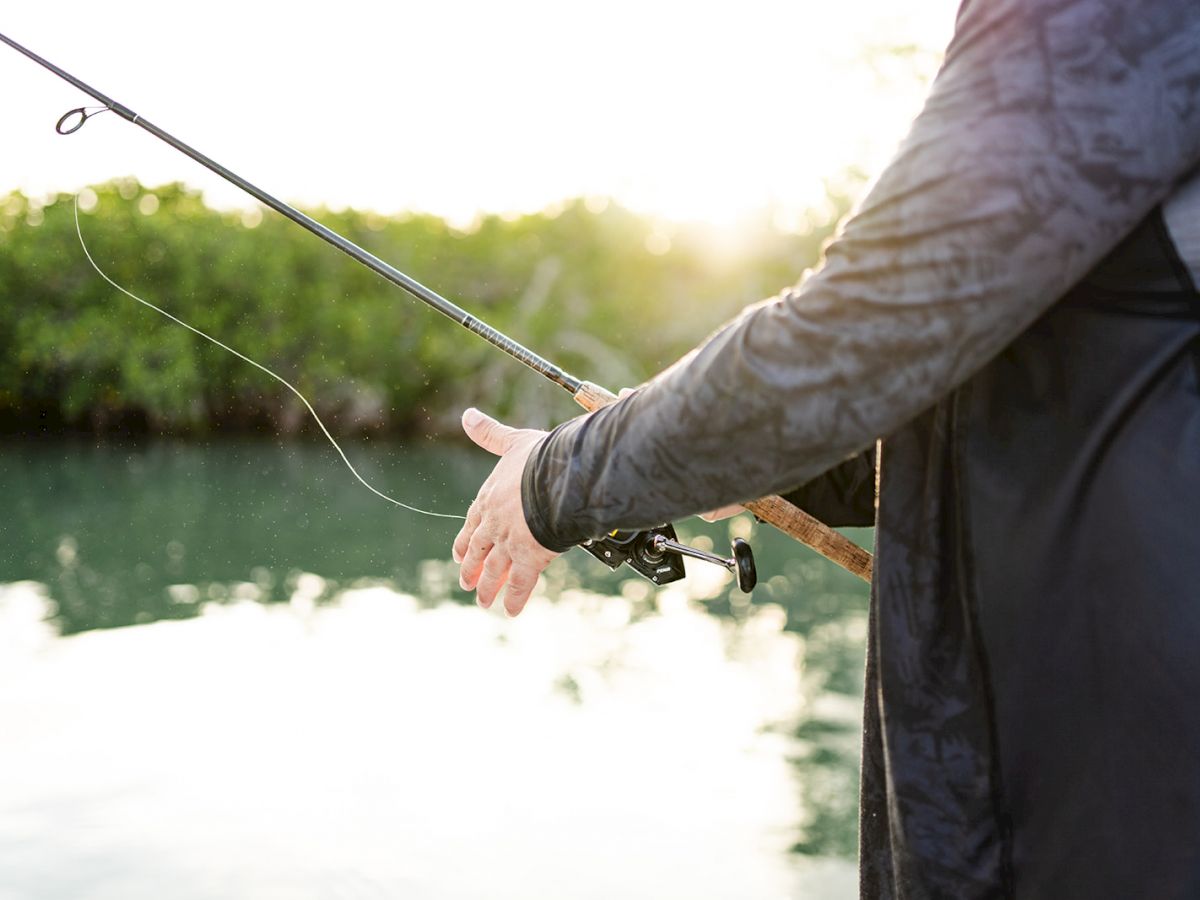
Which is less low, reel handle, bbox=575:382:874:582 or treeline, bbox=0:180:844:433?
reel handle, bbox=575:382:874:582

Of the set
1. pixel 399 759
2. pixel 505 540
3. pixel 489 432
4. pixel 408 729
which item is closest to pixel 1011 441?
pixel 505 540

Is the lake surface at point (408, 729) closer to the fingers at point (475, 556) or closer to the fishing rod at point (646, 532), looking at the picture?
the fishing rod at point (646, 532)

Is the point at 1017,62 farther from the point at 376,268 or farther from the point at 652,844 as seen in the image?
the point at 652,844

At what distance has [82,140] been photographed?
97.3 inches

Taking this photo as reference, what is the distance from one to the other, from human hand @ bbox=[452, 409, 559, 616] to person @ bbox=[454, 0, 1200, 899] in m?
0.07

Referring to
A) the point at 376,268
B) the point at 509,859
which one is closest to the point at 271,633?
the point at 509,859

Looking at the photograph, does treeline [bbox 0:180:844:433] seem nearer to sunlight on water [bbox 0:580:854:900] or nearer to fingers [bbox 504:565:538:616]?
sunlight on water [bbox 0:580:854:900]

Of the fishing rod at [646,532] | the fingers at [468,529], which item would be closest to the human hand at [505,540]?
the fingers at [468,529]

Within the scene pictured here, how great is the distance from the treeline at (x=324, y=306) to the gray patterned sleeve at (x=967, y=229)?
1541cm

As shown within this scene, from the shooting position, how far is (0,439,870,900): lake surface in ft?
10.2

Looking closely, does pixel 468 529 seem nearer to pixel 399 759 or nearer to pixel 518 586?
pixel 518 586

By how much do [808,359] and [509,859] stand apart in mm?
2645

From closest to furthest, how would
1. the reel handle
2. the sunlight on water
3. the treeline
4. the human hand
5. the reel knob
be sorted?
the human hand < the reel handle < the reel knob < the sunlight on water < the treeline

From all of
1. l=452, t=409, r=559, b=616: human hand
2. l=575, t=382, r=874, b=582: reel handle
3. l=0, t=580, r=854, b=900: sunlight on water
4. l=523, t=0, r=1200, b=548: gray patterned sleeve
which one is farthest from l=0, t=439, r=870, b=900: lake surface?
l=523, t=0, r=1200, b=548: gray patterned sleeve
